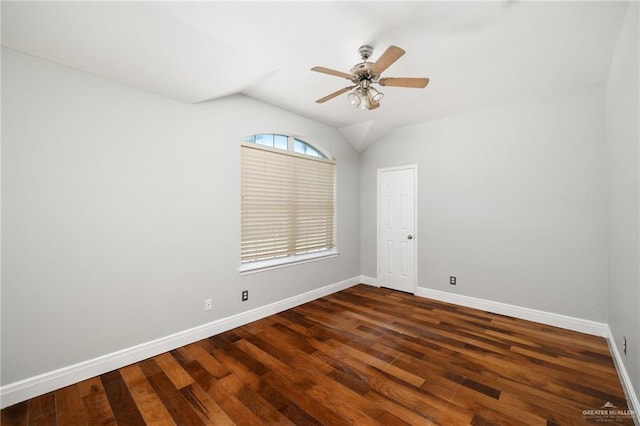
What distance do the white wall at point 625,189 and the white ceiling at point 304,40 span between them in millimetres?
272

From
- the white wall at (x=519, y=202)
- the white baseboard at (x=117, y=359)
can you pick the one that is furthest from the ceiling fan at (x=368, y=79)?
the white baseboard at (x=117, y=359)

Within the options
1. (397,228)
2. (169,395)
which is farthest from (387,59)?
(397,228)

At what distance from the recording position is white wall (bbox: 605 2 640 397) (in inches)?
66.1

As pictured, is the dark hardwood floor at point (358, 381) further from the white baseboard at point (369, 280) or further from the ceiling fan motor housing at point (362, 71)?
the ceiling fan motor housing at point (362, 71)

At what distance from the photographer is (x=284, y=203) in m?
3.75

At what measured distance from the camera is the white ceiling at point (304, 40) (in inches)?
69.0

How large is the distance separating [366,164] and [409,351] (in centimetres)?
329

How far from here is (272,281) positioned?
3.47 meters

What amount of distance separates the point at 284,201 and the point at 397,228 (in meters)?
2.05

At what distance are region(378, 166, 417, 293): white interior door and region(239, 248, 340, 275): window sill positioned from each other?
0.92m

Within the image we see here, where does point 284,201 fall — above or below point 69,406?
above

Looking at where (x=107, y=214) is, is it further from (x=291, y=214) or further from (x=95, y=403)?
(x=291, y=214)

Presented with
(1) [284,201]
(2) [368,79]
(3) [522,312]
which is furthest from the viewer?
(1) [284,201]

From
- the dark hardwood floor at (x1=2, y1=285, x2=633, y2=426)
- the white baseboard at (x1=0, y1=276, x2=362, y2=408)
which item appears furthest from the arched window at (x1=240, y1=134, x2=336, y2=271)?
the dark hardwood floor at (x1=2, y1=285, x2=633, y2=426)
